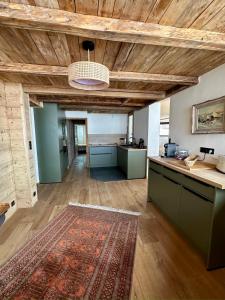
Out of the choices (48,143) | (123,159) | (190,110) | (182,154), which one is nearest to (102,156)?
(123,159)

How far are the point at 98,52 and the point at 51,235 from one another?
2414 mm

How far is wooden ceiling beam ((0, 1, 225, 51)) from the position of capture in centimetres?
113

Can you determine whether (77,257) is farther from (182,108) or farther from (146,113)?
(146,113)

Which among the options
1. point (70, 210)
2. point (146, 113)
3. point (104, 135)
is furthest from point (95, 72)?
point (104, 135)

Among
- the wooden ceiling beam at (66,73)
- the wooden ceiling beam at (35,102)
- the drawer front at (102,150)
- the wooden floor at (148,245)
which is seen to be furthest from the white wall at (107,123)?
the wooden ceiling beam at (66,73)

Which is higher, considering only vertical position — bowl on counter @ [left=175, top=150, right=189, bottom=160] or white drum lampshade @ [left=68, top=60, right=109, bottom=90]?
white drum lampshade @ [left=68, top=60, right=109, bottom=90]

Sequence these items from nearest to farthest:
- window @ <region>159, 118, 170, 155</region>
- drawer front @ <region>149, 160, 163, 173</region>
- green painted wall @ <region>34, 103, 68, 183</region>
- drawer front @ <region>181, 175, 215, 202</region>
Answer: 1. drawer front @ <region>181, 175, 215, 202</region>
2. drawer front @ <region>149, 160, 163, 173</region>
3. green painted wall @ <region>34, 103, 68, 183</region>
4. window @ <region>159, 118, 170, 155</region>

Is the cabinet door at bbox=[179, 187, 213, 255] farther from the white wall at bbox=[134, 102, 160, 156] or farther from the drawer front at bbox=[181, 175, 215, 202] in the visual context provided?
the white wall at bbox=[134, 102, 160, 156]

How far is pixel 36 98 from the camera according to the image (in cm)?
368

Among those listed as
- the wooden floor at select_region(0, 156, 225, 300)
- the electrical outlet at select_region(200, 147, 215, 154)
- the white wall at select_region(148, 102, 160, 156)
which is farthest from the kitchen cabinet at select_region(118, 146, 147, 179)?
the electrical outlet at select_region(200, 147, 215, 154)

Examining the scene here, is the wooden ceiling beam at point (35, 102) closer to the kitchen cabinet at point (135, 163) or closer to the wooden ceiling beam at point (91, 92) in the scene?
the wooden ceiling beam at point (91, 92)

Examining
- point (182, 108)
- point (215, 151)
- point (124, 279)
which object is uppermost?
point (182, 108)

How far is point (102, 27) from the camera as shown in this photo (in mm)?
1230

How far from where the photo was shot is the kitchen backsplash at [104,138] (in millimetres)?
6199
